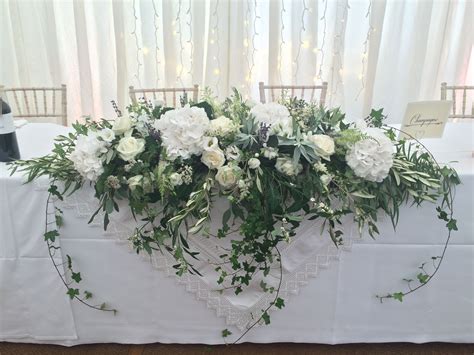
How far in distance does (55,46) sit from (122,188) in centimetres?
192

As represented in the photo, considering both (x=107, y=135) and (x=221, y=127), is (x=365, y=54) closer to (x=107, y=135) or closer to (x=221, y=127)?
(x=221, y=127)

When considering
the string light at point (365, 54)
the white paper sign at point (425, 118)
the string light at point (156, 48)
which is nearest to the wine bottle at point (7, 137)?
the white paper sign at point (425, 118)

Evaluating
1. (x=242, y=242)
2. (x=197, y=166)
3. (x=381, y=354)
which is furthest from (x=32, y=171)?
(x=381, y=354)

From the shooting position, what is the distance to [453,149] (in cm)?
146

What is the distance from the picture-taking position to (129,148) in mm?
1047

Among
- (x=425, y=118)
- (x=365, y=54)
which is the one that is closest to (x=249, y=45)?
(x=365, y=54)

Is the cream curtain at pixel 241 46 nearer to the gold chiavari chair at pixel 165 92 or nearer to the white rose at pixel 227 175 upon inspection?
the gold chiavari chair at pixel 165 92

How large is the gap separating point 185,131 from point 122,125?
19cm

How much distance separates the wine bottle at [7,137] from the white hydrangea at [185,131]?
0.49 meters

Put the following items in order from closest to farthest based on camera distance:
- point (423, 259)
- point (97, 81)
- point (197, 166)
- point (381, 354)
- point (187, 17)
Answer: point (197, 166) < point (423, 259) < point (381, 354) < point (187, 17) < point (97, 81)

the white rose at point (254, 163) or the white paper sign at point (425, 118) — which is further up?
the white paper sign at point (425, 118)

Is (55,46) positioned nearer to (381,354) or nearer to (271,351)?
(271,351)

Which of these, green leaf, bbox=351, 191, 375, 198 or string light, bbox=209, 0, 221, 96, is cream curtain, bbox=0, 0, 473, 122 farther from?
green leaf, bbox=351, 191, 375, 198

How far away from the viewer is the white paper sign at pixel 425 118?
4.38ft
